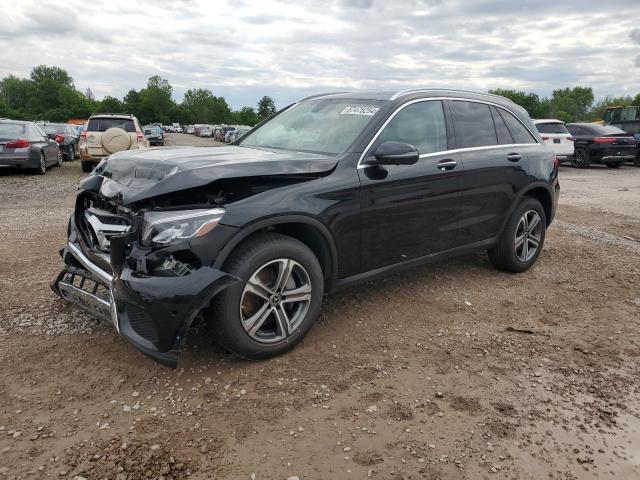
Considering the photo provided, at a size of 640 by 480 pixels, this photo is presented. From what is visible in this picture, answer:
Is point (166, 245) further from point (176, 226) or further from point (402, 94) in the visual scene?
point (402, 94)

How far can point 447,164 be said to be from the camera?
4352 mm

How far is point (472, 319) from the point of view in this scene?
13.8ft

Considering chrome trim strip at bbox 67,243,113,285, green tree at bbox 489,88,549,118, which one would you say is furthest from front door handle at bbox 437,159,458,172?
green tree at bbox 489,88,549,118

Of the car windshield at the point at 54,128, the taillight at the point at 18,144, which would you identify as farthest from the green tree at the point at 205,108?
the taillight at the point at 18,144

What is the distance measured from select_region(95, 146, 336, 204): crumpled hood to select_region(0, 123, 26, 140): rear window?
10.6 m

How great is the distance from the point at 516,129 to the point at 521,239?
1141 millimetres

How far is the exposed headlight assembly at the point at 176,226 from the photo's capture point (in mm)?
3000

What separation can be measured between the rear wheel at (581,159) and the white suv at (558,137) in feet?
Answer: 4.47

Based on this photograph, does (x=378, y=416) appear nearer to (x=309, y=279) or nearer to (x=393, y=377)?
(x=393, y=377)

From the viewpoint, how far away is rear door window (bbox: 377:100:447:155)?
4.04m

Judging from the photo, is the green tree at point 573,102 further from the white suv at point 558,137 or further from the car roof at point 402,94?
the car roof at point 402,94

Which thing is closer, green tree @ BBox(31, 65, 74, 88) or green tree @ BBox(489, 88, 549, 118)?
green tree @ BBox(489, 88, 549, 118)

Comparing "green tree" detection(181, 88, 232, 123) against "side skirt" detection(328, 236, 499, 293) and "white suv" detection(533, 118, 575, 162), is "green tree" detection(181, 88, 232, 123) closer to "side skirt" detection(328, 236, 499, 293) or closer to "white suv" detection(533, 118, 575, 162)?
"white suv" detection(533, 118, 575, 162)

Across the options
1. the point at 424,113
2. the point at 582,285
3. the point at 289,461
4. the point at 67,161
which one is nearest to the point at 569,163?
the point at 582,285
